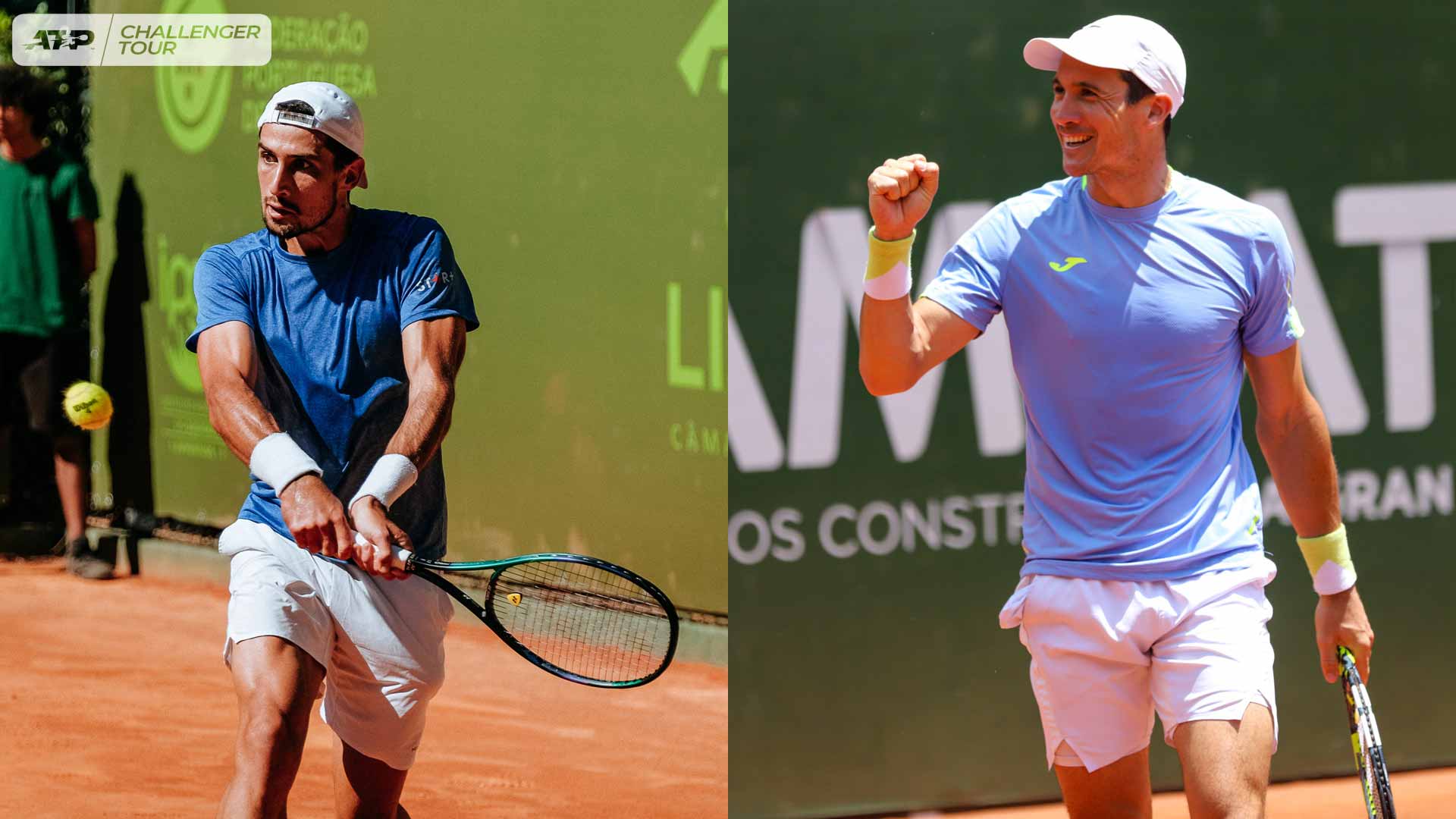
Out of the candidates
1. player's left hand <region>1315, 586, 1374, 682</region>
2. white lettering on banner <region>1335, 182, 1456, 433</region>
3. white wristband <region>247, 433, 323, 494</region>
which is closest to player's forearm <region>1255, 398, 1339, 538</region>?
player's left hand <region>1315, 586, 1374, 682</region>

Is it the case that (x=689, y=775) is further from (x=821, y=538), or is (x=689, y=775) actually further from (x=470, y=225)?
(x=470, y=225)

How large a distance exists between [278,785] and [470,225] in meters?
3.36

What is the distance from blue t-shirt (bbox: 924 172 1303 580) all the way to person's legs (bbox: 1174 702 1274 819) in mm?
275

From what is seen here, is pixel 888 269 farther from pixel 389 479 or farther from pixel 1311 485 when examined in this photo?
pixel 389 479

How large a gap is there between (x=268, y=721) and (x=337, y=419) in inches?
25.1

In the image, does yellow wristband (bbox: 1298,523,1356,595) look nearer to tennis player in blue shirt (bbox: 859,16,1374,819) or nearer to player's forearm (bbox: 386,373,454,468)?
tennis player in blue shirt (bbox: 859,16,1374,819)

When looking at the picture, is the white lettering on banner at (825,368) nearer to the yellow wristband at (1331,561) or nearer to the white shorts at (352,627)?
the white shorts at (352,627)

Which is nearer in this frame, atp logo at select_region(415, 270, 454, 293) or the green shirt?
atp logo at select_region(415, 270, 454, 293)

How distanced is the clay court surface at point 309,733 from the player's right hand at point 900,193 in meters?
2.42

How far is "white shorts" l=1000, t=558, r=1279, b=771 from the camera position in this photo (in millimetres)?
3164

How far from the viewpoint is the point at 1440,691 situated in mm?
5430

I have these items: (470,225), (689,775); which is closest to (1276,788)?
(689,775)

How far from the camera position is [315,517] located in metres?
3.37

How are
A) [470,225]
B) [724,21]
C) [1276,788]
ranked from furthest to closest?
[470,225], [724,21], [1276,788]
